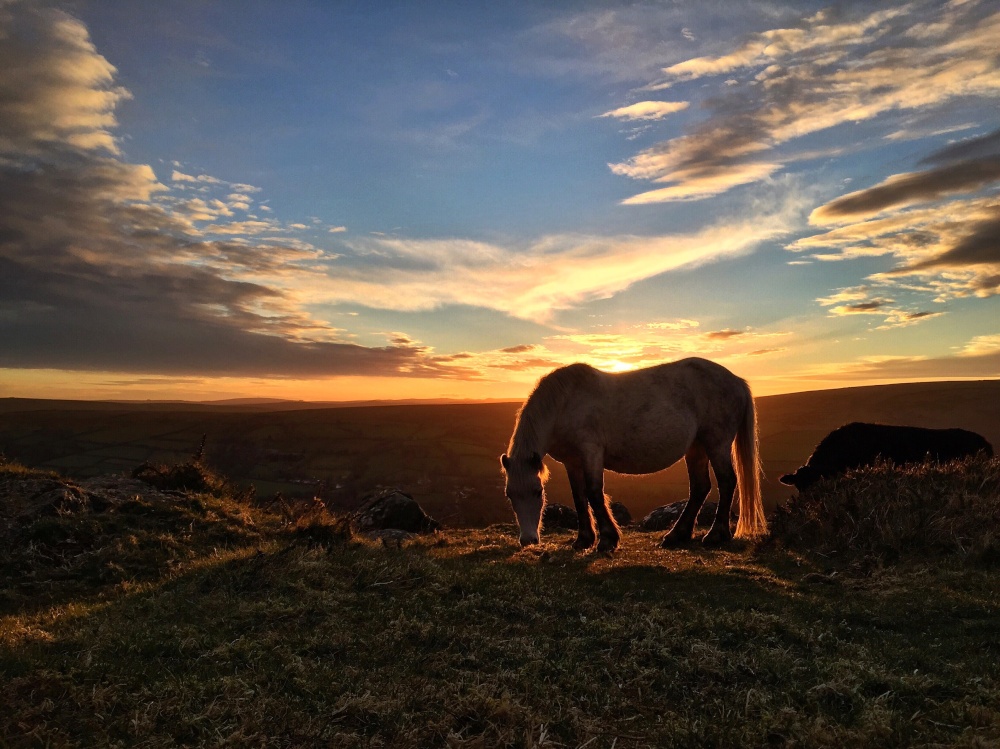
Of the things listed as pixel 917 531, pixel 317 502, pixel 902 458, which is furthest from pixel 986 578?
pixel 317 502

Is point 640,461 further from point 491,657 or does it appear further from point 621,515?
point 621,515

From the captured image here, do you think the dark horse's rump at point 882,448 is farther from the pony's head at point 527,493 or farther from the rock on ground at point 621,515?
the pony's head at point 527,493

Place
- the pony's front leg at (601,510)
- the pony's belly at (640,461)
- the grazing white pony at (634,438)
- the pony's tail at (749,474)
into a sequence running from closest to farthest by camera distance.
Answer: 1. the pony's front leg at (601,510)
2. the grazing white pony at (634,438)
3. the pony's belly at (640,461)
4. the pony's tail at (749,474)

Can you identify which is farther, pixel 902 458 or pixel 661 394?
pixel 902 458

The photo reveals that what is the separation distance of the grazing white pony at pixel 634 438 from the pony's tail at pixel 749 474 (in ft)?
0.07

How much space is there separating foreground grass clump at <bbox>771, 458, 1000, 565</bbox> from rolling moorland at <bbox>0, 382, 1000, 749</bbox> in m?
0.04

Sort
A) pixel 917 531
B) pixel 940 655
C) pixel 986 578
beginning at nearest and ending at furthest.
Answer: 1. pixel 940 655
2. pixel 986 578
3. pixel 917 531

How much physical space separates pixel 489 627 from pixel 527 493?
5119mm

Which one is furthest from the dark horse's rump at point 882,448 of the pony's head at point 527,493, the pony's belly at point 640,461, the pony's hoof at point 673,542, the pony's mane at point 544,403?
the pony's head at point 527,493

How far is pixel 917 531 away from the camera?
845 centimetres

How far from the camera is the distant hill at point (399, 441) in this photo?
4275 centimetres

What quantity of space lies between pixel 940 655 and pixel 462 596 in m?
4.39

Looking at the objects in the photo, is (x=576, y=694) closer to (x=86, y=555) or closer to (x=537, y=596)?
(x=537, y=596)

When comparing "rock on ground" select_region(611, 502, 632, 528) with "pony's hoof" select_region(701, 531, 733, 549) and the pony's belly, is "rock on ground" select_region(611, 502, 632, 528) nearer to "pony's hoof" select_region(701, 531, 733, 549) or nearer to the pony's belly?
"pony's hoof" select_region(701, 531, 733, 549)
